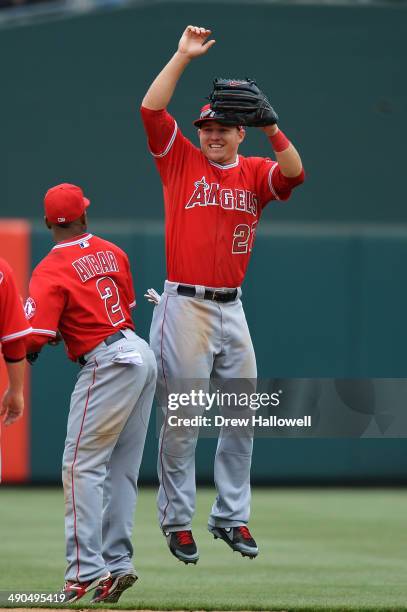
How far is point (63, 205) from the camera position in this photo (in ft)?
19.4

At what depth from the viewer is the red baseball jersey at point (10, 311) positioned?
5266 mm

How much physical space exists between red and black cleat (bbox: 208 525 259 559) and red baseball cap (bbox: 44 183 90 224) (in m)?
1.68

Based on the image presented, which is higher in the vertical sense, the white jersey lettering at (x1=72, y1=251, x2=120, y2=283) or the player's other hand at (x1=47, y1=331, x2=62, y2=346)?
the white jersey lettering at (x1=72, y1=251, x2=120, y2=283)

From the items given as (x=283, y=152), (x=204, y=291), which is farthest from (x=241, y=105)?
(x=204, y=291)

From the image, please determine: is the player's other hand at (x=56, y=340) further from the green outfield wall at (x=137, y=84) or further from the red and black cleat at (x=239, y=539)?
the green outfield wall at (x=137, y=84)

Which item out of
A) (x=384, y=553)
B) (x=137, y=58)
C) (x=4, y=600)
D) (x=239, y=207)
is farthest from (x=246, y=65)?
(x=4, y=600)

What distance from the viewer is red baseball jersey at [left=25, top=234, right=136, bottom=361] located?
18.7 feet

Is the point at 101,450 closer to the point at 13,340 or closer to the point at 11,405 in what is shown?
the point at 11,405

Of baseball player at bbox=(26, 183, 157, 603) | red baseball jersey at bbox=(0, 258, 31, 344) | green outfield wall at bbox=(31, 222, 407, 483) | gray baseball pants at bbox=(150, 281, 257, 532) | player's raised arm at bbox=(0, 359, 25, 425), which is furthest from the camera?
green outfield wall at bbox=(31, 222, 407, 483)

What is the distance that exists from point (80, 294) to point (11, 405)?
68cm

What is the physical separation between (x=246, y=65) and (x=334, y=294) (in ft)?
8.88

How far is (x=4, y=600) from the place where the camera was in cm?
591

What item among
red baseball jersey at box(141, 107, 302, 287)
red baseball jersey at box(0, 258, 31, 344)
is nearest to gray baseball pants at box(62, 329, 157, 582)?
red baseball jersey at box(141, 107, 302, 287)

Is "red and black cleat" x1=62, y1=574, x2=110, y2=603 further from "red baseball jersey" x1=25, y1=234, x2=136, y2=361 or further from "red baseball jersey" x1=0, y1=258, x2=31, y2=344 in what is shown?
"red baseball jersey" x1=0, y1=258, x2=31, y2=344
